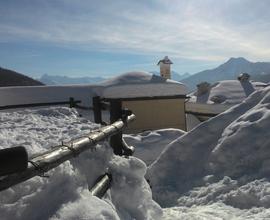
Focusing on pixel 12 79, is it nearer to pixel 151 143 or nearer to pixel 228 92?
pixel 228 92

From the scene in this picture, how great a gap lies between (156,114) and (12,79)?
44.8ft

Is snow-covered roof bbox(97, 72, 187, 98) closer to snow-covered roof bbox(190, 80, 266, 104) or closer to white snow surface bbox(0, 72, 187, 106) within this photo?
white snow surface bbox(0, 72, 187, 106)

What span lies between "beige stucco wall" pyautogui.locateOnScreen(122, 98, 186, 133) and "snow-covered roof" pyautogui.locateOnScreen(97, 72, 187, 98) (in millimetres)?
433

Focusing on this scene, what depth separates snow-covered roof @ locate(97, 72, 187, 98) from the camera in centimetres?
2103

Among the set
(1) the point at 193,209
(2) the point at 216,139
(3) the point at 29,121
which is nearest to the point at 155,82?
(3) the point at 29,121

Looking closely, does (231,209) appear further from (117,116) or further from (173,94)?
(173,94)

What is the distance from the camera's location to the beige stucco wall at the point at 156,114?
21.0m

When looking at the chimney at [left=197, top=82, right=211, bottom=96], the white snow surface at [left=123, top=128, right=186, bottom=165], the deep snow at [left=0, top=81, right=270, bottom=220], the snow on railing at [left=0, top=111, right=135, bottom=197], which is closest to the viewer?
the snow on railing at [left=0, top=111, right=135, bottom=197]

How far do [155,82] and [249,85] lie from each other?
43.4ft

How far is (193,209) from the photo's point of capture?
5.99 metres

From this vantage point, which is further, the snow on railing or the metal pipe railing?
the metal pipe railing

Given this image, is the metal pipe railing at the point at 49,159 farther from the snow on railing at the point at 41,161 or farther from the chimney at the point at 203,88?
the chimney at the point at 203,88

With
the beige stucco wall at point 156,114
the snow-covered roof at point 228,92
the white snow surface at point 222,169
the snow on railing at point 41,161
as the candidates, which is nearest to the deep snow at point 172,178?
the white snow surface at point 222,169

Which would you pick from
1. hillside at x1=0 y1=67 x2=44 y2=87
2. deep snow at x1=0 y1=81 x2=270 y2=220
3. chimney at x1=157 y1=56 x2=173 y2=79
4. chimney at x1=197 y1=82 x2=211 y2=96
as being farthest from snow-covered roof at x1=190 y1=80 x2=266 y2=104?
deep snow at x1=0 y1=81 x2=270 y2=220
